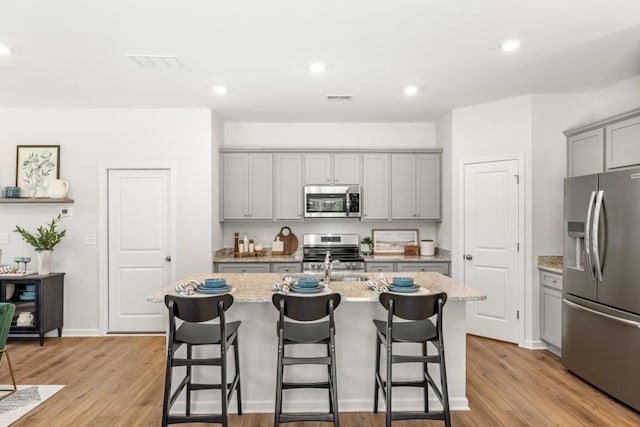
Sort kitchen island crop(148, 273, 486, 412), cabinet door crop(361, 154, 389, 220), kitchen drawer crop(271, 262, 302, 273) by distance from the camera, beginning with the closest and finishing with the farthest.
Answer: kitchen island crop(148, 273, 486, 412)
kitchen drawer crop(271, 262, 302, 273)
cabinet door crop(361, 154, 389, 220)

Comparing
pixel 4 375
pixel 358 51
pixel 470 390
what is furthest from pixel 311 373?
pixel 4 375

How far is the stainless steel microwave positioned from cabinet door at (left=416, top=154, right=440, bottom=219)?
838 millimetres

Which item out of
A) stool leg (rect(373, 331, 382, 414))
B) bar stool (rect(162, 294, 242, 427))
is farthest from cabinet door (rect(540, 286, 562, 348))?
bar stool (rect(162, 294, 242, 427))

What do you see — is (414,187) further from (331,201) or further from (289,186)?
(289,186)

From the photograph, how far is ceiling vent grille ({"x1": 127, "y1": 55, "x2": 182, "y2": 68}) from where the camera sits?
10.3 feet

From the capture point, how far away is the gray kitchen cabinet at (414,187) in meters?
5.10

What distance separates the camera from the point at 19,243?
182 inches

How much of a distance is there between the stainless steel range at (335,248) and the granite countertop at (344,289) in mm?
1484

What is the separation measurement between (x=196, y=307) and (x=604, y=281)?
2.97 m

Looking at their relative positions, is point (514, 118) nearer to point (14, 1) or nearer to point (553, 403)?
point (553, 403)

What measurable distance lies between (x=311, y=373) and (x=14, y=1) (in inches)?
120

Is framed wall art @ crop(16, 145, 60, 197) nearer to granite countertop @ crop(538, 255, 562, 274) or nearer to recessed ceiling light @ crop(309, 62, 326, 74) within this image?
recessed ceiling light @ crop(309, 62, 326, 74)

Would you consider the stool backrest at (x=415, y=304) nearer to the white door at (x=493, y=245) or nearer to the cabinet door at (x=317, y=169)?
the white door at (x=493, y=245)

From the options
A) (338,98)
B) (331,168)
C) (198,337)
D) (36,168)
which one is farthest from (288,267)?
(36,168)
